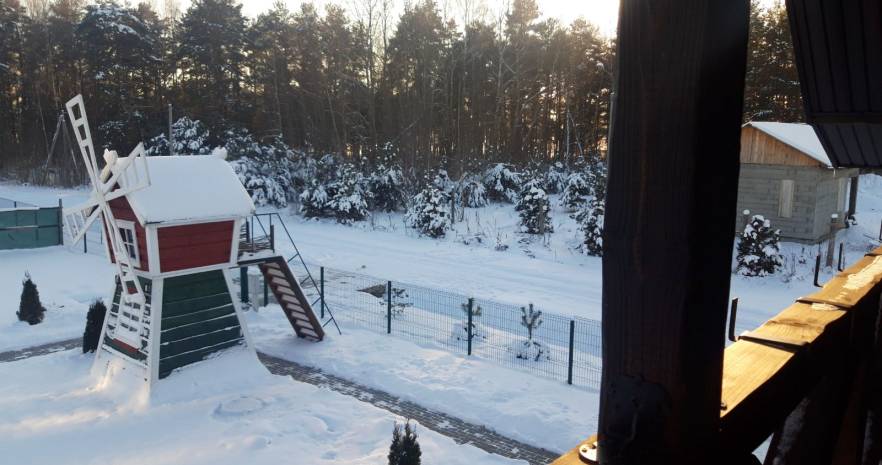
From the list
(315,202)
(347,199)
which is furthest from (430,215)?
(315,202)

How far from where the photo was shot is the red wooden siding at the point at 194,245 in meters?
10.1

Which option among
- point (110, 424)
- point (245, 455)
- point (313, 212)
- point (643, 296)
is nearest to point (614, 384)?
point (643, 296)

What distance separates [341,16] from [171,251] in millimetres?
28479

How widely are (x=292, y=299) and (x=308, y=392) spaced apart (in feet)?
9.73

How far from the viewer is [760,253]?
16.7 m

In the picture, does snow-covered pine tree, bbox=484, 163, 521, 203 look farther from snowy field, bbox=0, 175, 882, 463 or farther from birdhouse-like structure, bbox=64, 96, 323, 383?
birdhouse-like structure, bbox=64, 96, 323, 383

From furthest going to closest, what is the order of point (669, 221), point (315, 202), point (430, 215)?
point (315, 202) → point (430, 215) → point (669, 221)

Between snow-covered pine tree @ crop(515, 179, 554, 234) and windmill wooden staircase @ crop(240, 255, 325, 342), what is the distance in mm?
11231

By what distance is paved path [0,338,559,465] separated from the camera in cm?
844

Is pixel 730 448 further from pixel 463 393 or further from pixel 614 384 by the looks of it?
pixel 463 393

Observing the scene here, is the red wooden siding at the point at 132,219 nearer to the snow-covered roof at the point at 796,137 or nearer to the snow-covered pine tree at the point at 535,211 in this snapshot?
the snow-covered pine tree at the point at 535,211

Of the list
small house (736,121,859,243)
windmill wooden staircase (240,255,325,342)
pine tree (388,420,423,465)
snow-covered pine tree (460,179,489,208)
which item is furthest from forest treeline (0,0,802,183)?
pine tree (388,420,423,465)

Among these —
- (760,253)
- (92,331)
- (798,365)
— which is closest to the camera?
(798,365)

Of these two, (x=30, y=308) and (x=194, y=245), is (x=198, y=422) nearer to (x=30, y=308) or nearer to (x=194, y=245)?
(x=194, y=245)
